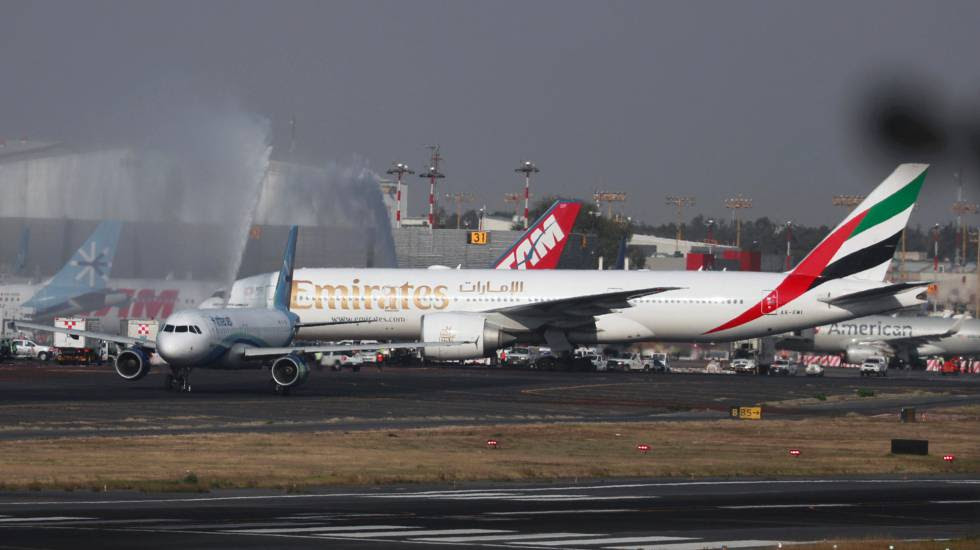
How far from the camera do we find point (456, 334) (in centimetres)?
7250

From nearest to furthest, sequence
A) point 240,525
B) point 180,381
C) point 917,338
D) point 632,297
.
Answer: point 240,525
point 180,381
point 632,297
point 917,338

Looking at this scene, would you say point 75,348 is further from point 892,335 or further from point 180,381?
point 892,335

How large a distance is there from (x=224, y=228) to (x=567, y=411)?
30596mm

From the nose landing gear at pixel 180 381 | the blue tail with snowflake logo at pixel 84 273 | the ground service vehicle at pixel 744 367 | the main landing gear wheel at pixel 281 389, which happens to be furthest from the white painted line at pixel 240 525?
the ground service vehicle at pixel 744 367

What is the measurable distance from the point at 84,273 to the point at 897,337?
230 feet

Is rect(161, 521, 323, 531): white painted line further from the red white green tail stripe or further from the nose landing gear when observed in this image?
the red white green tail stripe

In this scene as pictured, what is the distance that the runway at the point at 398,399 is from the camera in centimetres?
4159

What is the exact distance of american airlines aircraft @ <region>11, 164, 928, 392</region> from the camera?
259 feet

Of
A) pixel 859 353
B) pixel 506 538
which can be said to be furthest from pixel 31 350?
pixel 506 538

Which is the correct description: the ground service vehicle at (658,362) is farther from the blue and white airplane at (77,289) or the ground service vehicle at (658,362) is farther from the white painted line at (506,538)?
the white painted line at (506,538)

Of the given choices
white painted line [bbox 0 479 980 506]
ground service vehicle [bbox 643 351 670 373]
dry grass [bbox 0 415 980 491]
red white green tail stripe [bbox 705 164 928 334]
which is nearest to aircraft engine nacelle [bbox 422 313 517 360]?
red white green tail stripe [bbox 705 164 928 334]

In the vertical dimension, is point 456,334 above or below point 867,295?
below

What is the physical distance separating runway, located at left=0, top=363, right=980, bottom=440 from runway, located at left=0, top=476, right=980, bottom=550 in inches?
514

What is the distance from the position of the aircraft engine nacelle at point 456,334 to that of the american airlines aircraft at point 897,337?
55.9 metres
